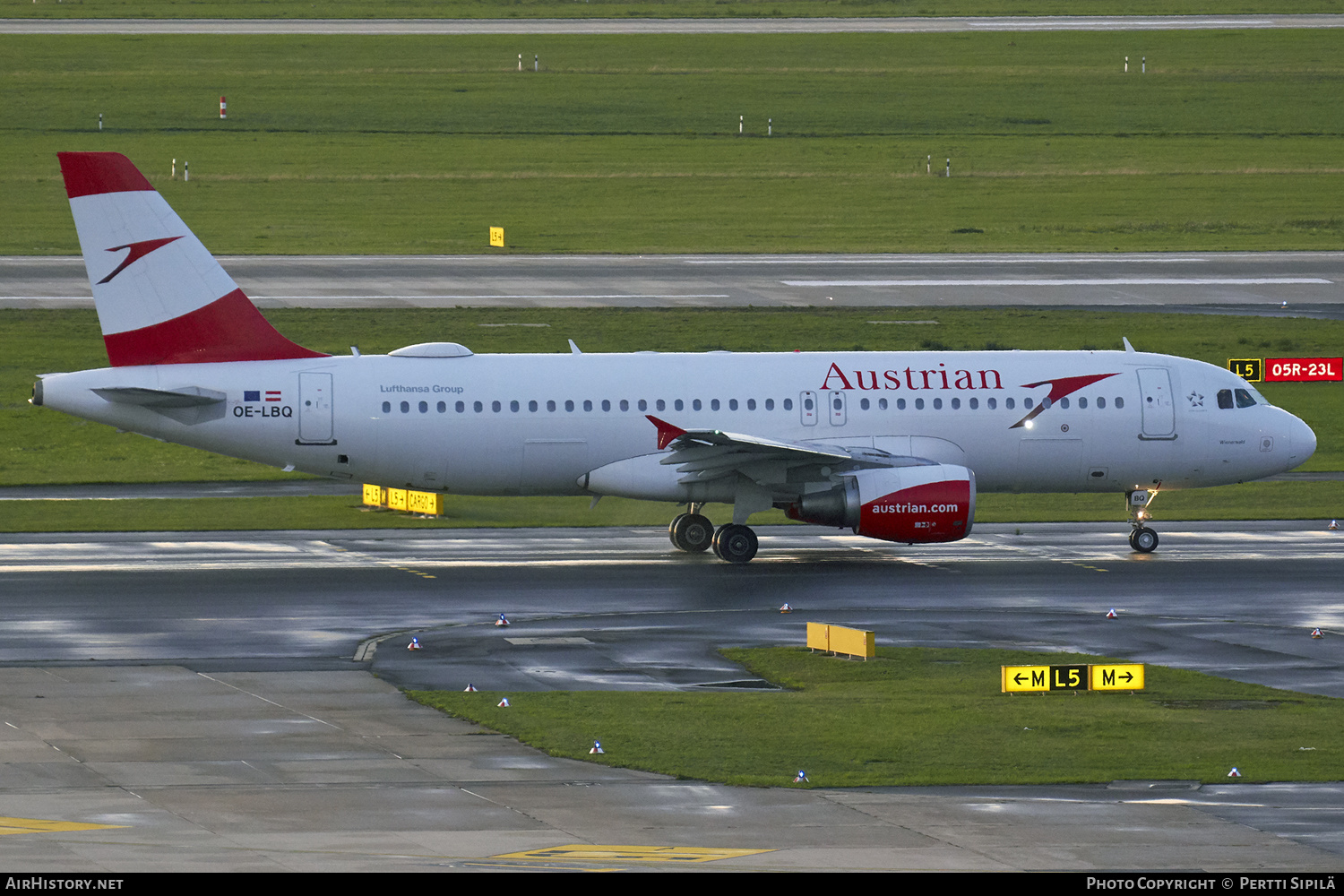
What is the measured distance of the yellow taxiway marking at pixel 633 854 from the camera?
754 inches

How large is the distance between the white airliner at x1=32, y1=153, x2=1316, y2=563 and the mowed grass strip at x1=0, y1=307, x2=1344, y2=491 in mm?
15336

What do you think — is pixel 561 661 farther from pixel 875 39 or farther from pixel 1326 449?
pixel 875 39

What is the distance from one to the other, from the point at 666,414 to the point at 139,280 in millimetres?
11306

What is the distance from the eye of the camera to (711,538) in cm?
4262

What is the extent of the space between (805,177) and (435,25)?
148ft

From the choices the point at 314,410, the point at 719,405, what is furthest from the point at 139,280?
the point at 719,405

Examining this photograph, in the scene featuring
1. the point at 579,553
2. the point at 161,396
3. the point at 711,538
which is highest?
the point at 161,396

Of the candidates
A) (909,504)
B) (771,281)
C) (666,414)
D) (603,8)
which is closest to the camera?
(909,504)

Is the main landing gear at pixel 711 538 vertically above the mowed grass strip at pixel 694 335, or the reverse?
the mowed grass strip at pixel 694 335

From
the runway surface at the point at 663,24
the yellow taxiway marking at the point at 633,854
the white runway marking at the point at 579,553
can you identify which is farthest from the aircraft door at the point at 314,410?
the runway surface at the point at 663,24

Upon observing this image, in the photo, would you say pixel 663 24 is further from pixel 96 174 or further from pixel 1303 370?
pixel 96 174

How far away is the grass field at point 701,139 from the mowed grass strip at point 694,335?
17571 mm

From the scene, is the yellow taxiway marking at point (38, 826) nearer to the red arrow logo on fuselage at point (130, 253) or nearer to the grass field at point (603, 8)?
the red arrow logo on fuselage at point (130, 253)

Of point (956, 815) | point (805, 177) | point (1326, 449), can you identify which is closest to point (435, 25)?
point (805, 177)
